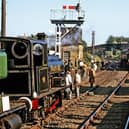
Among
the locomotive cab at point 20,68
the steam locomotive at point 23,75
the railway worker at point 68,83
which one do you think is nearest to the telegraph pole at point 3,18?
the railway worker at point 68,83

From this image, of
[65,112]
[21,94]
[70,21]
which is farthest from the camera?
[70,21]

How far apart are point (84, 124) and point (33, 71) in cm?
243

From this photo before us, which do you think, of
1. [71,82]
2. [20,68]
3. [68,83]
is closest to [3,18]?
[68,83]

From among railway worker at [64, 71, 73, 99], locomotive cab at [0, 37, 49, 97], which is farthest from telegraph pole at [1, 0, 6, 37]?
locomotive cab at [0, 37, 49, 97]

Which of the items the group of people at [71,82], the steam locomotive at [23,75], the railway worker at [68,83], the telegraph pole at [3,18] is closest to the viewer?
the steam locomotive at [23,75]

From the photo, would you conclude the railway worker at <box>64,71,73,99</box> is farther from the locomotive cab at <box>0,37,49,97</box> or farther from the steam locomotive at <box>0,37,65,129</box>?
the locomotive cab at <box>0,37,49,97</box>


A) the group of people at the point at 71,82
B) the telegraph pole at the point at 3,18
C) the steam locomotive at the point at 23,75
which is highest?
the telegraph pole at the point at 3,18

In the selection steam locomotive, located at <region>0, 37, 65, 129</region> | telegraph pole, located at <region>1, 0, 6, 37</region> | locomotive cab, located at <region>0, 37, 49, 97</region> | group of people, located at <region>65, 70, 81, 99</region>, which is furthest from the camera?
group of people, located at <region>65, 70, 81, 99</region>

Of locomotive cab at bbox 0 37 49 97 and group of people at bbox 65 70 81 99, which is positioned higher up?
locomotive cab at bbox 0 37 49 97

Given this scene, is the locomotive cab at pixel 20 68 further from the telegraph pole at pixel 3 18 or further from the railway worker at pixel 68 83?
the railway worker at pixel 68 83

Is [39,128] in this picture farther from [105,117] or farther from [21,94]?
[105,117]

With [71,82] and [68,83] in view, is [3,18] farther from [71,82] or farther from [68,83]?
[71,82]

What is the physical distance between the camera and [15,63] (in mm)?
14445

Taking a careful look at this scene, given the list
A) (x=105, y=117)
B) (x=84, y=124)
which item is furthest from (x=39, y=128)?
(x=105, y=117)
